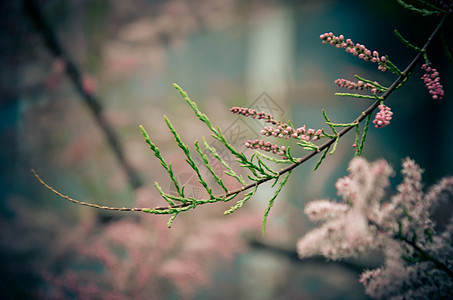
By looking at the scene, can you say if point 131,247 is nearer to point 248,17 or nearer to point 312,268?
point 312,268

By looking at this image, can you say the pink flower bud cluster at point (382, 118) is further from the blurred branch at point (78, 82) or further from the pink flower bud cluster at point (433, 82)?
the blurred branch at point (78, 82)

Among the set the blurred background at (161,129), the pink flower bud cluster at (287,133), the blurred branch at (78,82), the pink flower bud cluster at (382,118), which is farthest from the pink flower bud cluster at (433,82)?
the blurred branch at (78,82)

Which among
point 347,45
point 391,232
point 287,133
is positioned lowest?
point 391,232

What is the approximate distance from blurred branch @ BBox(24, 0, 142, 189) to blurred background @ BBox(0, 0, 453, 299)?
0.04 ft

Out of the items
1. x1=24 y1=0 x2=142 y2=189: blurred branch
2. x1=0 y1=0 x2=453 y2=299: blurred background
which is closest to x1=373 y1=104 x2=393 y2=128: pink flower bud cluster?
x1=0 y1=0 x2=453 y2=299: blurred background

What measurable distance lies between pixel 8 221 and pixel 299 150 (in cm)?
379

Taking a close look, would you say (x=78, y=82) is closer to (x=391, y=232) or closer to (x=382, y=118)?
(x=382, y=118)

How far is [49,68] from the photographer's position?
7.06 ft

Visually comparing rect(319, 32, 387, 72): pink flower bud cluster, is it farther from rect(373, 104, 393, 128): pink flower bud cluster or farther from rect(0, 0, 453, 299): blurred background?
rect(0, 0, 453, 299): blurred background

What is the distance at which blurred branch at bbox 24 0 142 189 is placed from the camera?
1665mm

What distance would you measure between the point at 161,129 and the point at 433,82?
216cm

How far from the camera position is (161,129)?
2.33 meters

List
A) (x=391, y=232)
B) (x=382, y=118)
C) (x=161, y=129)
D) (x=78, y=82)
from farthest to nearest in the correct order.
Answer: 1. (x=161, y=129)
2. (x=78, y=82)
3. (x=391, y=232)
4. (x=382, y=118)

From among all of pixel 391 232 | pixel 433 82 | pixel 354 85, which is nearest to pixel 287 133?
pixel 354 85
